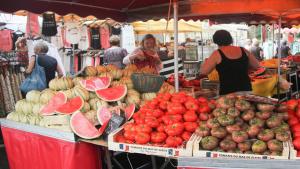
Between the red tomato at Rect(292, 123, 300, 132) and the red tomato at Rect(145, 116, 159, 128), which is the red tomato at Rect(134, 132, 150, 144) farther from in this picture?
the red tomato at Rect(292, 123, 300, 132)

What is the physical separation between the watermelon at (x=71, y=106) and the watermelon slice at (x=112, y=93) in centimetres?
22

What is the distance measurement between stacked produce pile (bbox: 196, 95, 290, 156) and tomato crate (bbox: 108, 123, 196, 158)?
4.1 inches

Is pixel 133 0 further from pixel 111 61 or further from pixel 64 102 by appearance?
pixel 111 61

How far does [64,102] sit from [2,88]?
171 inches

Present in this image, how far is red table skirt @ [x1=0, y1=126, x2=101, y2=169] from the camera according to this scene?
3.17m

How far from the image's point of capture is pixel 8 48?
8.68 meters

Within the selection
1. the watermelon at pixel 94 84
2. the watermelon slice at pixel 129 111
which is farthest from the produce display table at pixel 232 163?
the watermelon at pixel 94 84

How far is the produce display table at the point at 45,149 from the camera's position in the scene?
10.4ft

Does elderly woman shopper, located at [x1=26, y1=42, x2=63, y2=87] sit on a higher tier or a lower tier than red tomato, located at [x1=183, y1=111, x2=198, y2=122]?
higher

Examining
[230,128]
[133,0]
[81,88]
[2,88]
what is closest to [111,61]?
[2,88]

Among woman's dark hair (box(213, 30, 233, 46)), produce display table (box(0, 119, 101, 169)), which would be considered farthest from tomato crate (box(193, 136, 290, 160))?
woman's dark hair (box(213, 30, 233, 46))

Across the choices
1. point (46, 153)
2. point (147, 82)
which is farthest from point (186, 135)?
point (46, 153)

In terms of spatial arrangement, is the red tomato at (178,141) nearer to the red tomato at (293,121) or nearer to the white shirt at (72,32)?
the red tomato at (293,121)

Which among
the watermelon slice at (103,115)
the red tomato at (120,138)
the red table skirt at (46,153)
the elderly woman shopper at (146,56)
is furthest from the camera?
the elderly woman shopper at (146,56)
